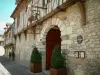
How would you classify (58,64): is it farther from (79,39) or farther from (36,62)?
(36,62)

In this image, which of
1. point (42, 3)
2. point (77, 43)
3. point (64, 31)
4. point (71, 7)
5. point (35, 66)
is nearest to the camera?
point (77, 43)

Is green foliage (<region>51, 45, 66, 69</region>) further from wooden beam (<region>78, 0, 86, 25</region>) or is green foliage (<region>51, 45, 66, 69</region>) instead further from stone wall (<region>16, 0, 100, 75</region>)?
wooden beam (<region>78, 0, 86, 25</region>)

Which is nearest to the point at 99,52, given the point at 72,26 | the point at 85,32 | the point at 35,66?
the point at 85,32

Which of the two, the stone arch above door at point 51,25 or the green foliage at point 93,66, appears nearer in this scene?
the green foliage at point 93,66

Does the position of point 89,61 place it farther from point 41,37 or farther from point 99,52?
point 41,37

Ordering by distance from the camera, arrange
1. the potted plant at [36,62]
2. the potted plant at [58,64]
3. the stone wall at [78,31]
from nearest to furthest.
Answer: the stone wall at [78,31] < the potted plant at [58,64] < the potted plant at [36,62]

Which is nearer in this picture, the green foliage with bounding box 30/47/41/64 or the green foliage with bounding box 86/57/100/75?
the green foliage with bounding box 86/57/100/75

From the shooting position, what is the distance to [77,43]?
6164 millimetres

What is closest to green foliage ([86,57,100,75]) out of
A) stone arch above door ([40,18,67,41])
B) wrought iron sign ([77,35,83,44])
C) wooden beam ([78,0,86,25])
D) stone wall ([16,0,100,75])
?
stone wall ([16,0,100,75])

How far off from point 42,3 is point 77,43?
4503 mm

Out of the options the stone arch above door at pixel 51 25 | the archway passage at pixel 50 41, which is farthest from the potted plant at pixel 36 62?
the stone arch above door at pixel 51 25

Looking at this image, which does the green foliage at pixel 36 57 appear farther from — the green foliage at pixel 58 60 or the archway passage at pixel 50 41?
the green foliage at pixel 58 60

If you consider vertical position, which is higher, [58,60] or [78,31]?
[78,31]

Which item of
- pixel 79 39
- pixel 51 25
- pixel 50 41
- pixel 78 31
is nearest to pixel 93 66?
Result: pixel 79 39
